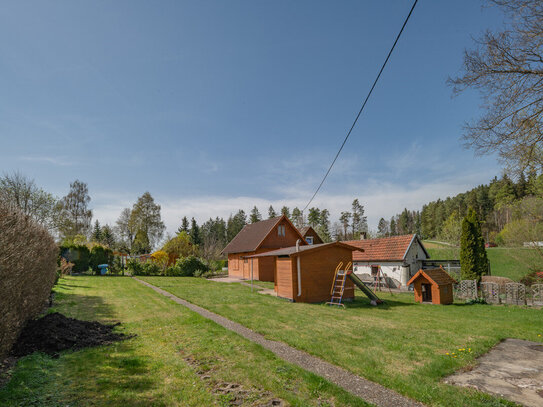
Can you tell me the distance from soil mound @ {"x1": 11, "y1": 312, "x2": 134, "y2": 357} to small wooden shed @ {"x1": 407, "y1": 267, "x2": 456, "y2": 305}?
50.2ft

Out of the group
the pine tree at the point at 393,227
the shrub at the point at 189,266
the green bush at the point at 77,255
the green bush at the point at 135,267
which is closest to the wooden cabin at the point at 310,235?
the shrub at the point at 189,266

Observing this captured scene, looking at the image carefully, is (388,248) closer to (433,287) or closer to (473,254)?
(473,254)

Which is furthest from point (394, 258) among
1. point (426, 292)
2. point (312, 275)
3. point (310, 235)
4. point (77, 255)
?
point (77, 255)

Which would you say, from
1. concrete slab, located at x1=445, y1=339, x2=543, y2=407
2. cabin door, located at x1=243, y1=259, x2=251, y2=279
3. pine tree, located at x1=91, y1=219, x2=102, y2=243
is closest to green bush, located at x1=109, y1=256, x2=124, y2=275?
cabin door, located at x1=243, y1=259, x2=251, y2=279

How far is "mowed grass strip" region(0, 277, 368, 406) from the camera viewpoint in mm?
4230

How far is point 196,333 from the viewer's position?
785cm

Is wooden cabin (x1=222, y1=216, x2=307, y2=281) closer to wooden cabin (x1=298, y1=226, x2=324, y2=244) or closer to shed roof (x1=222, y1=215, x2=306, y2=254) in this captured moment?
shed roof (x1=222, y1=215, x2=306, y2=254)

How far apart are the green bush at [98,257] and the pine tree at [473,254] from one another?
31.4 metres

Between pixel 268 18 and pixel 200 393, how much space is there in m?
10.7

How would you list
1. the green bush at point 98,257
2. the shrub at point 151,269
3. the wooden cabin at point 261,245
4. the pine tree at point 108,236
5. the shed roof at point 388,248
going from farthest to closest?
1. the pine tree at point 108,236
2. the shrub at point 151,269
3. the green bush at point 98,257
4. the wooden cabin at point 261,245
5. the shed roof at point 388,248

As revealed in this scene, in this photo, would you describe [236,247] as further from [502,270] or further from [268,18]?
[502,270]

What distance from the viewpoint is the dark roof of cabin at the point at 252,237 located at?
27309mm

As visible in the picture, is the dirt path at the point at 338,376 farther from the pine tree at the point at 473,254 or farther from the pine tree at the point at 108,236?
the pine tree at the point at 108,236

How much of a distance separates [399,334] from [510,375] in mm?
3062
